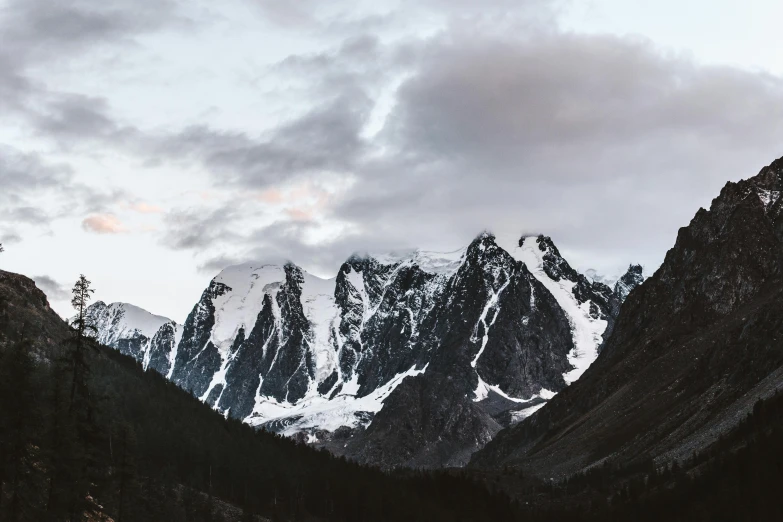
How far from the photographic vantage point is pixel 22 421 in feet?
232

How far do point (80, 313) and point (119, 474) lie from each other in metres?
20.4

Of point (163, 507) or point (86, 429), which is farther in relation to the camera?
point (163, 507)

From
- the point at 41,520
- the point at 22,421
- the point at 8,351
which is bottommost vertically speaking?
the point at 41,520

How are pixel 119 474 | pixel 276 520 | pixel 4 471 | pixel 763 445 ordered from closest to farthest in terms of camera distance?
pixel 4 471, pixel 119 474, pixel 276 520, pixel 763 445

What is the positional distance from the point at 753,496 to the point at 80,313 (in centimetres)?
13368

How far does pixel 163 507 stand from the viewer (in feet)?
516

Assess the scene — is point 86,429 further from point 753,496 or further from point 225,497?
point 753,496

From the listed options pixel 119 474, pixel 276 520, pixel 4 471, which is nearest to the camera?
pixel 4 471

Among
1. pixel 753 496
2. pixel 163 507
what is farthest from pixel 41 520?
pixel 753 496

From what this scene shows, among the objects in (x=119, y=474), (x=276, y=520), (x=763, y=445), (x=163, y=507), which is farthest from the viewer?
(x=763, y=445)

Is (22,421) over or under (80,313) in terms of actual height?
under

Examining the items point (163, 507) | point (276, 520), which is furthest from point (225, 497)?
point (163, 507)

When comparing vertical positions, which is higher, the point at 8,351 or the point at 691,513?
the point at 8,351

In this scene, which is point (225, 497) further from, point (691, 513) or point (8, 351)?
point (8, 351)
